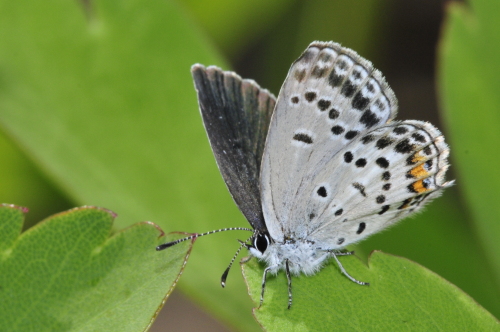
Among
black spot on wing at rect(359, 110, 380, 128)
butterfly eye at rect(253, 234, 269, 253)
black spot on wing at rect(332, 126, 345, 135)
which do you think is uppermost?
black spot on wing at rect(332, 126, 345, 135)

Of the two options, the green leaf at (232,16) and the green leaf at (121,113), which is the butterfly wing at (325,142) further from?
the green leaf at (232,16)

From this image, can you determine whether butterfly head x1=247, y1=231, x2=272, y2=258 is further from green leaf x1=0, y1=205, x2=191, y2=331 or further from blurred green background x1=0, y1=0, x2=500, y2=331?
green leaf x1=0, y1=205, x2=191, y2=331

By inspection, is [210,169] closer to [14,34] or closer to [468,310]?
[14,34]

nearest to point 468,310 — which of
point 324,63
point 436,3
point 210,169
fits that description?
point 324,63


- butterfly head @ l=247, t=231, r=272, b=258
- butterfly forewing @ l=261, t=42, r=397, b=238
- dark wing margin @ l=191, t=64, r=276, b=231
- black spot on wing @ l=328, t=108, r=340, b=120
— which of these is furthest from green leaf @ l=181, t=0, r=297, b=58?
butterfly head @ l=247, t=231, r=272, b=258

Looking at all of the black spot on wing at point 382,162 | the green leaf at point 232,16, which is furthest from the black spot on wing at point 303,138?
the green leaf at point 232,16

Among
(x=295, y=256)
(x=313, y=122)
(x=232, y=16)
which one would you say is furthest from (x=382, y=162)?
(x=232, y=16)

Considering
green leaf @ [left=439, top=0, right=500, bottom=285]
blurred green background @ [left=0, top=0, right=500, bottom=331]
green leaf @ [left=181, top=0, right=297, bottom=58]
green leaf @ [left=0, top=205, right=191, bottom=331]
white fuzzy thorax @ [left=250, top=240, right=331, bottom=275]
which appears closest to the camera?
green leaf @ [left=0, top=205, right=191, bottom=331]
